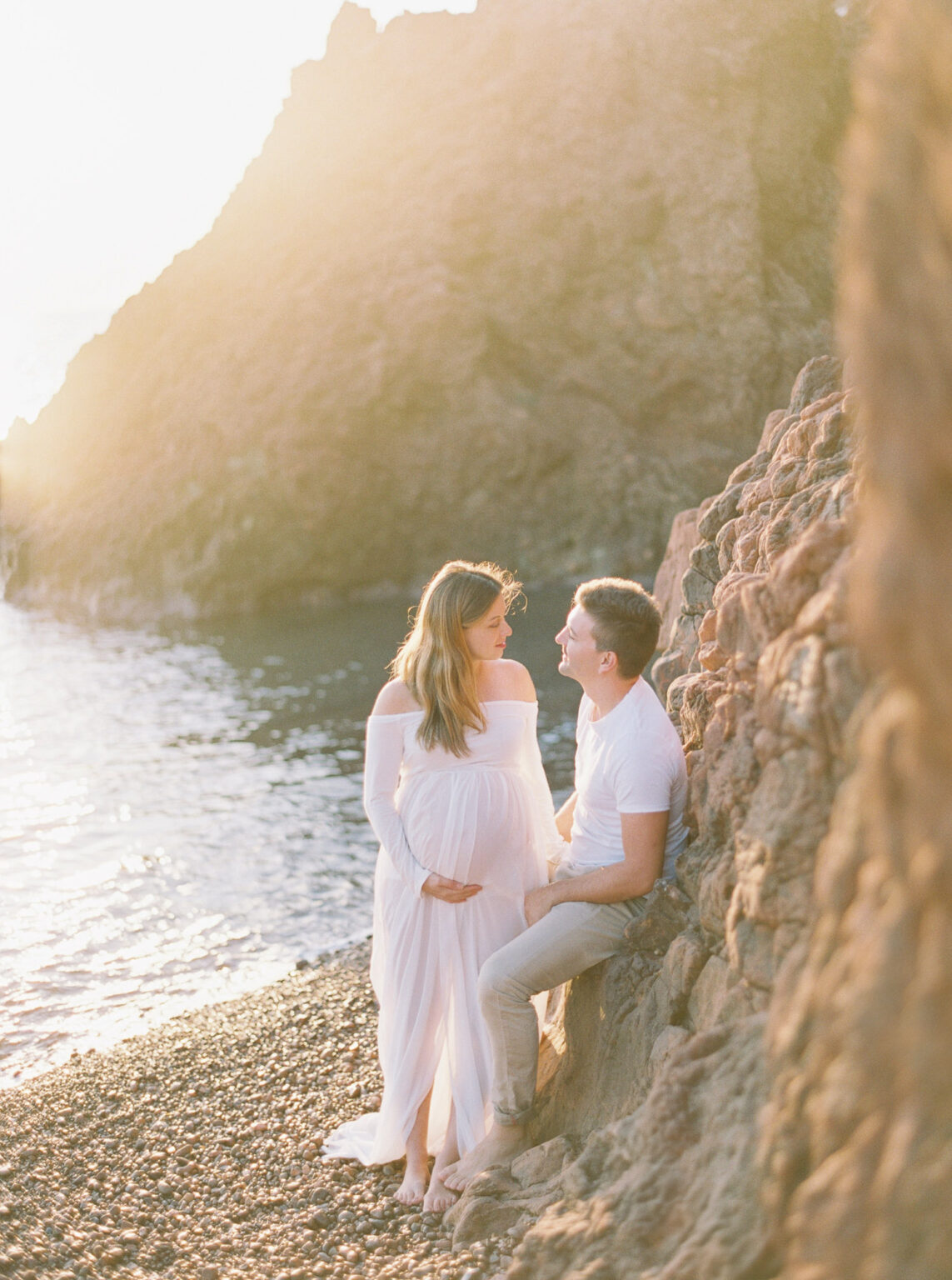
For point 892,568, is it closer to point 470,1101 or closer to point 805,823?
point 805,823

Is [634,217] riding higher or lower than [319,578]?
higher

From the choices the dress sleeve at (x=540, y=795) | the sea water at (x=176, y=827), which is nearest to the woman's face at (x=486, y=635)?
the dress sleeve at (x=540, y=795)

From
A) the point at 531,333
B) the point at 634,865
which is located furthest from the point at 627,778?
the point at 531,333

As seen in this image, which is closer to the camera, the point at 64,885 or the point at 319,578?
the point at 64,885

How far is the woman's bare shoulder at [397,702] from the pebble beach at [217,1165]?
2.00m

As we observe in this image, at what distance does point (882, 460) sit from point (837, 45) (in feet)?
143

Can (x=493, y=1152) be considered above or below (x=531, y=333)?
below

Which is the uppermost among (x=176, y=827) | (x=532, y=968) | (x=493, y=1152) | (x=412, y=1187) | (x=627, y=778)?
(x=627, y=778)

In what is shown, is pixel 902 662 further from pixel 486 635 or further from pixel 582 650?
pixel 486 635

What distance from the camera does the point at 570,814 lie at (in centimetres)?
513

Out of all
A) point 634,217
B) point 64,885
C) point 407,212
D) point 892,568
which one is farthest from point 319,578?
point 892,568

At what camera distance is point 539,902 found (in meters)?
4.40

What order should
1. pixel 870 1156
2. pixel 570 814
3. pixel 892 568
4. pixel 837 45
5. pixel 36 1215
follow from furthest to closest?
pixel 837 45, pixel 570 814, pixel 36 1215, pixel 870 1156, pixel 892 568

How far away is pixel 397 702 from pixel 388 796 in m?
0.40
